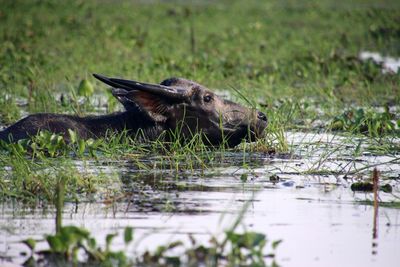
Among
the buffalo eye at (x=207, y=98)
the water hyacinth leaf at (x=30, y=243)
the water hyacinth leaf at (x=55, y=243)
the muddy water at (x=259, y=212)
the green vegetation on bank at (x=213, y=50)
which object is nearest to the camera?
the water hyacinth leaf at (x=55, y=243)

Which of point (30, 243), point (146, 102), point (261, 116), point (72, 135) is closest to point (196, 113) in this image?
point (146, 102)

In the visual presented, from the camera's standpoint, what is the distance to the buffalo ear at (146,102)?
8250mm

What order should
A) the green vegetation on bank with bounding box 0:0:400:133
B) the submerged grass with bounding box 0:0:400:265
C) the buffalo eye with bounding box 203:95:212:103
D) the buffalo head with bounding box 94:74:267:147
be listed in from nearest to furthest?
the submerged grass with bounding box 0:0:400:265 → the buffalo head with bounding box 94:74:267:147 → the buffalo eye with bounding box 203:95:212:103 → the green vegetation on bank with bounding box 0:0:400:133

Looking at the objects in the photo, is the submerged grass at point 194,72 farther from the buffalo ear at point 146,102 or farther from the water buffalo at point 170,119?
the buffalo ear at point 146,102

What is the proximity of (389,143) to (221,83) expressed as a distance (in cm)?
449

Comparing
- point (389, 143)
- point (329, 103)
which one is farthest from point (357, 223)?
point (329, 103)

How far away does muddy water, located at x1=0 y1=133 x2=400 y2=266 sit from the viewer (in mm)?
5051

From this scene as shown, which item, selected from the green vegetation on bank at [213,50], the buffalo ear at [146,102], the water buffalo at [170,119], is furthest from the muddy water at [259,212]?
the green vegetation on bank at [213,50]

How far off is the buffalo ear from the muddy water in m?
0.95

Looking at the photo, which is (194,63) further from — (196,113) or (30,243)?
(30,243)

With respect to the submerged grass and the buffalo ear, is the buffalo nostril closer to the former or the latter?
the submerged grass

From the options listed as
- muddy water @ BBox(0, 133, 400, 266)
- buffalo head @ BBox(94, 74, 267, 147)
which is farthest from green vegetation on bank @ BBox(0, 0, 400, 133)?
muddy water @ BBox(0, 133, 400, 266)

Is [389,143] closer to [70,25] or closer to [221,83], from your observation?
[221,83]

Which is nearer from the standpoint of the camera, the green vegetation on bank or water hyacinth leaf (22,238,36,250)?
water hyacinth leaf (22,238,36,250)
